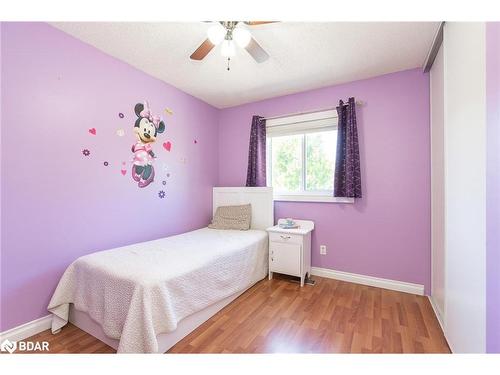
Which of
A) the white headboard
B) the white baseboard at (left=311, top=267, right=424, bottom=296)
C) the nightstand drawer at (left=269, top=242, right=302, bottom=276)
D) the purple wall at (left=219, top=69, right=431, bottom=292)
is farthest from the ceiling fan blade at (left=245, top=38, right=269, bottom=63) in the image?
the white baseboard at (left=311, top=267, right=424, bottom=296)

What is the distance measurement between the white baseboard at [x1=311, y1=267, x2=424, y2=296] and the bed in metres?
1.02

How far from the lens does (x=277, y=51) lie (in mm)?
2010

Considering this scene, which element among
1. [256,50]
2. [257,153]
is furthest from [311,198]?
[256,50]

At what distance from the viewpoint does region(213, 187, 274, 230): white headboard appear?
9.62 feet

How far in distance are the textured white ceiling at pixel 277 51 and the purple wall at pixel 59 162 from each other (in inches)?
10.1

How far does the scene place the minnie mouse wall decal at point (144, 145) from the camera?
231 cm

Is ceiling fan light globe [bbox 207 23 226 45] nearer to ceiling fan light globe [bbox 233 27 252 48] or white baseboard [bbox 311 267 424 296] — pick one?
ceiling fan light globe [bbox 233 27 252 48]

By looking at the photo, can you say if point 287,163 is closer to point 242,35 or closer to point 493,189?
point 242,35

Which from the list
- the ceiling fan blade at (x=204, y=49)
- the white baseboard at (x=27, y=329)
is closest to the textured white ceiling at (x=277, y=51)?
the ceiling fan blade at (x=204, y=49)

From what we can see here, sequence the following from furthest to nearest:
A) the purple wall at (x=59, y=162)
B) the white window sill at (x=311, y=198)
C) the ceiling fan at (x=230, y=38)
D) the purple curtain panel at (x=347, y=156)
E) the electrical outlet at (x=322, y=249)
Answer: the electrical outlet at (x=322, y=249) < the white window sill at (x=311, y=198) < the purple curtain panel at (x=347, y=156) < the purple wall at (x=59, y=162) < the ceiling fan at (x=230, y=38)

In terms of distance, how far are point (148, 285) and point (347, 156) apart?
2.32 metres

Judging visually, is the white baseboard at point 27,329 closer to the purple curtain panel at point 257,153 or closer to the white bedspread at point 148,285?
the white bedspread at point 148,285

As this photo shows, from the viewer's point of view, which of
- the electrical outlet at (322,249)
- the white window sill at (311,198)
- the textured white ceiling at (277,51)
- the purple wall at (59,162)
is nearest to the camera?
the purple wall at (59,162)
